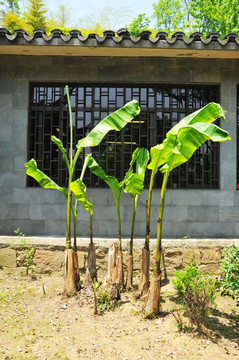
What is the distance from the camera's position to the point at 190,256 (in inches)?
219

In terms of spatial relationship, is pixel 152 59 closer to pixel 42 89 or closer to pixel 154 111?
pixel 154 111

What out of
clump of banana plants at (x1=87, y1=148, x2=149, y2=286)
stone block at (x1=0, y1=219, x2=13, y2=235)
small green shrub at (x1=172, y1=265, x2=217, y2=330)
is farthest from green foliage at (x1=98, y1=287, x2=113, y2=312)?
stone block at (x1=0, y1=219, x2=13, y2=235)

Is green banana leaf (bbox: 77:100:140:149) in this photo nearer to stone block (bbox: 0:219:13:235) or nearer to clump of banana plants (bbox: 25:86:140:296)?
clump of banana plants (bbox: 25:86:140:296)

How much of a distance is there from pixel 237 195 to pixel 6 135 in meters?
4.80

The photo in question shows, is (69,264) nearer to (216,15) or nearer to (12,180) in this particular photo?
(12,180)

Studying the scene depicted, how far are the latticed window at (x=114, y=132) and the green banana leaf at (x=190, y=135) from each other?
2351mm

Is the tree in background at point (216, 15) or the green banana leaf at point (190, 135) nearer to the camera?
the green banana leaf at point (190, 135)

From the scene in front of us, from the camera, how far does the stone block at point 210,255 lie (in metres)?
5.57

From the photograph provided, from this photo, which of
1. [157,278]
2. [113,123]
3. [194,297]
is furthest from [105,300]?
[113,123]

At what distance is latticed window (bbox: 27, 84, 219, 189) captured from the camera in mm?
6289

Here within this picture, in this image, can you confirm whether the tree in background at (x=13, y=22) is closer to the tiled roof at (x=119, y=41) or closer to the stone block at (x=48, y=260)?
the tiled roof at (x=119, y=41)

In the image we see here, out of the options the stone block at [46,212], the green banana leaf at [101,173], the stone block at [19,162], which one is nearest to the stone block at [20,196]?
the stone block at [46,212]

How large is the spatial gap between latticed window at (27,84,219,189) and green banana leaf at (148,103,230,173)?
2351mm

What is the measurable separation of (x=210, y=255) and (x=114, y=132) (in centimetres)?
300
